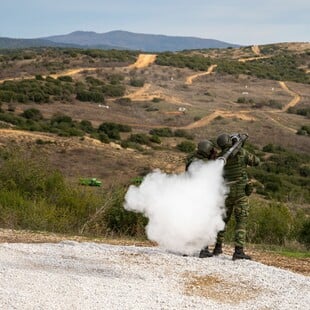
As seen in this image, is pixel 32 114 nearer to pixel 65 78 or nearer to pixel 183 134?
pixel 183 134

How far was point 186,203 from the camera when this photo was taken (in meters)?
9.95

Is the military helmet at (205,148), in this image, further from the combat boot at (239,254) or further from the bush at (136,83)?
the bush at (136,83)

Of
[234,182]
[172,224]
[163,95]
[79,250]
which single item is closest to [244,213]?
[234,182]

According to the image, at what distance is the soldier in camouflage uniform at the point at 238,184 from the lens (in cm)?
1022

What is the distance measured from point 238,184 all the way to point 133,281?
2509 mm

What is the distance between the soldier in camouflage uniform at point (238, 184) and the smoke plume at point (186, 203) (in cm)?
15

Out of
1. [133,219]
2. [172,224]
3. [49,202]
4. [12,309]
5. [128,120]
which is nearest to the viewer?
[12,309]

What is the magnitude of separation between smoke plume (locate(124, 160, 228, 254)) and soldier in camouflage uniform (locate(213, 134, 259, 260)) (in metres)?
0.15

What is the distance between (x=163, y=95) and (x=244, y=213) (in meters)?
52.8

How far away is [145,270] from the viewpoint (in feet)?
30.9

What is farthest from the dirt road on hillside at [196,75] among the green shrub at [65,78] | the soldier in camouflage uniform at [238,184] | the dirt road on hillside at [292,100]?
the soldier in camouflage uniform at [238,184]

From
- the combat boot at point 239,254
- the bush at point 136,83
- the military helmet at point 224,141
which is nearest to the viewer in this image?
the military helmet at point 224,141

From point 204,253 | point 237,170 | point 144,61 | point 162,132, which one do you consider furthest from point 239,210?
point 144,61

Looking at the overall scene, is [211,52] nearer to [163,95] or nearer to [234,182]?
[163,95]
